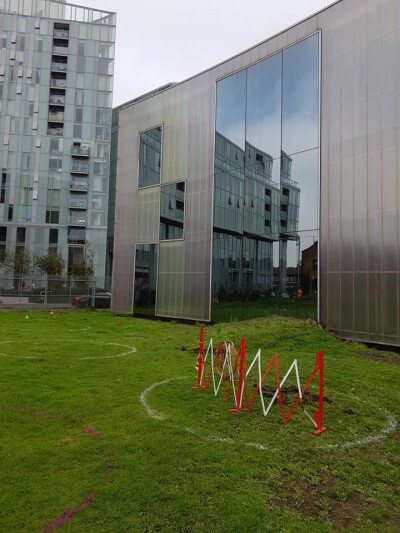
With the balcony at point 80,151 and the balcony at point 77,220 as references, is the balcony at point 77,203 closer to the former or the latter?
the balcony at point 77,220

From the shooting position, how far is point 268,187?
20.1 metres

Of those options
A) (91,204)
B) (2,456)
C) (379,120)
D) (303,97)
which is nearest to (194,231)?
(303,97)

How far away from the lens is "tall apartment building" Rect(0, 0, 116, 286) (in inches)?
2255

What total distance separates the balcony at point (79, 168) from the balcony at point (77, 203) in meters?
3.92

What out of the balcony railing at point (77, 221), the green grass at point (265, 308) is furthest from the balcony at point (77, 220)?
the green grass at point (265, 308)

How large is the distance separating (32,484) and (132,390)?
394 centimetres

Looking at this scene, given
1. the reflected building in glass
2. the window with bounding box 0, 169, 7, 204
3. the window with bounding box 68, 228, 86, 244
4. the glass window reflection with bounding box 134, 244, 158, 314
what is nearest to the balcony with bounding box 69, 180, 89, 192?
the window with bounding box 68, 228, 86, 244

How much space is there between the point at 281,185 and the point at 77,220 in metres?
45.1

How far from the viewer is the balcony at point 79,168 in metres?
59.4

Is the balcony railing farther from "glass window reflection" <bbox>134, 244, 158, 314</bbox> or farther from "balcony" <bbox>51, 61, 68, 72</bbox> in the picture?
"glass window reflection" <bbox>134, 244, 158, 314</bbox>

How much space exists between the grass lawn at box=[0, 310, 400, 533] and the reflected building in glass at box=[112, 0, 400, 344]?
23.5 feet

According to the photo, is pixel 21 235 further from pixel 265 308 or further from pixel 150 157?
pixel 265 308

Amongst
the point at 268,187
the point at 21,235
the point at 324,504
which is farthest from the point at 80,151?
the point at 324,504

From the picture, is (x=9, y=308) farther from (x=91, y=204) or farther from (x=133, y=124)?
(x=91, y=204)
